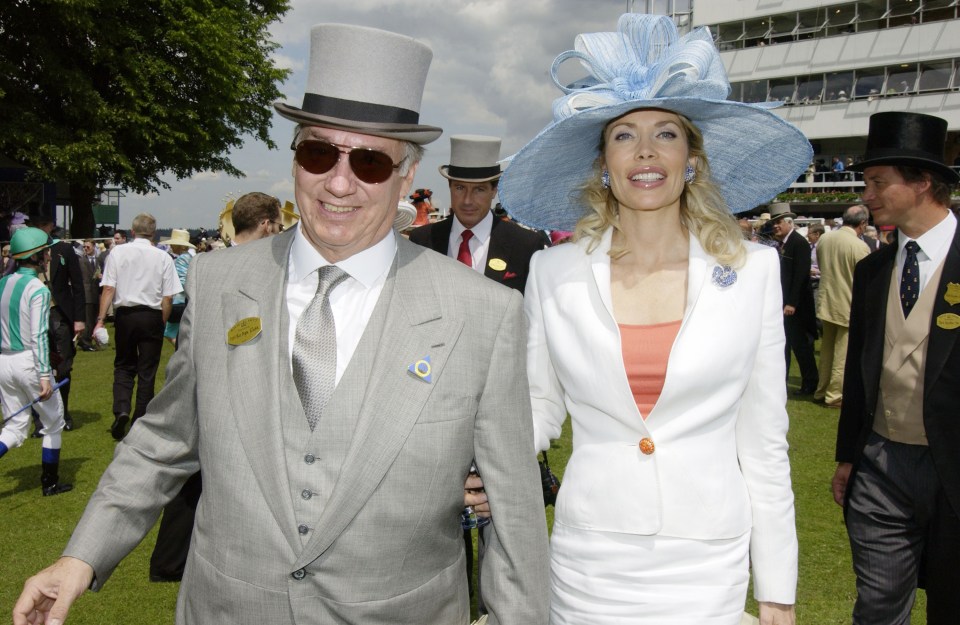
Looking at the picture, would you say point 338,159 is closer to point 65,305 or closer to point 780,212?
point 65,305

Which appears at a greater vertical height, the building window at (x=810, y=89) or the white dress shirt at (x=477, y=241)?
the building window at (x=810, y=89)

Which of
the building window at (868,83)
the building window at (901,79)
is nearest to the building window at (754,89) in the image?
the building window at (868,83)

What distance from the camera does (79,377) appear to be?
38.3ft

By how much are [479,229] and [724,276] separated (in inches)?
119

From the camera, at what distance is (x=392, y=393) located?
188 centimetres

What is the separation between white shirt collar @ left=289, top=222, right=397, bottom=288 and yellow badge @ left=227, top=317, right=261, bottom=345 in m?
0.20

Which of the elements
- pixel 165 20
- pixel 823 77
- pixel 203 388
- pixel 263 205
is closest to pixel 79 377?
pixel 263 205

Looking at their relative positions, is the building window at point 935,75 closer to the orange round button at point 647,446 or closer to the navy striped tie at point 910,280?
the navy striped tie at point 910,280

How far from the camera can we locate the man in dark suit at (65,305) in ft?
27.9

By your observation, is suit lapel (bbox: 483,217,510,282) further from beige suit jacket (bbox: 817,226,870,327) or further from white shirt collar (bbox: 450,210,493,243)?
beige suit jacket (bbox: 817,226,870,327)

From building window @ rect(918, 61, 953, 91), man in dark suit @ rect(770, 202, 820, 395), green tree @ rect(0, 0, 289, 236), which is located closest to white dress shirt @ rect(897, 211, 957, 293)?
man in dark suit @ rect(770, 202, 820, 395)

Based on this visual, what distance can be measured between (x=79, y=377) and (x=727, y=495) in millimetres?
11545

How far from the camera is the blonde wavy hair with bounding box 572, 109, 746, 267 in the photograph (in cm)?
249

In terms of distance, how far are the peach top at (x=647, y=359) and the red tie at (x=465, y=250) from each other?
2.84m
